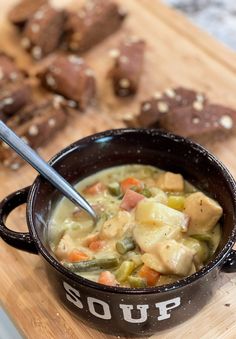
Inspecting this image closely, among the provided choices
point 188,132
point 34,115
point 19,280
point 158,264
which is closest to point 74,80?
point 34,115

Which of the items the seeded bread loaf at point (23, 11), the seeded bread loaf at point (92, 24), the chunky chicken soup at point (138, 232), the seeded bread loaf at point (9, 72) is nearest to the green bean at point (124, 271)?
the chunky chicken soup at point (138, 232)

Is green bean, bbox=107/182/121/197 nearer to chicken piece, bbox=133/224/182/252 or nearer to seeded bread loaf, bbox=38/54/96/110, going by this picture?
chicken piece, bbox=133/224/182/252

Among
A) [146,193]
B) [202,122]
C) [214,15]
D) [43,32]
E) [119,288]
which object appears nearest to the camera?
[119,288]

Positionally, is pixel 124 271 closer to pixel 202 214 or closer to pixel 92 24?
pixel 202 214

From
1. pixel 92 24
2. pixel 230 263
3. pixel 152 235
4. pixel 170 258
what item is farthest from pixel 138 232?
pixel 92 24

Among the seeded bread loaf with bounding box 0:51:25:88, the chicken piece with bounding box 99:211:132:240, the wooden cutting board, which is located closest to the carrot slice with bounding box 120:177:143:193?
the chicken piece with bounding box 99:211:132:240

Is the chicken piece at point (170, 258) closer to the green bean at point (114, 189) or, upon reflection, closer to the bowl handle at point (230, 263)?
the bowl handle at point (230, 263)

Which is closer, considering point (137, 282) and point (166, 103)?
point (137, 282)
